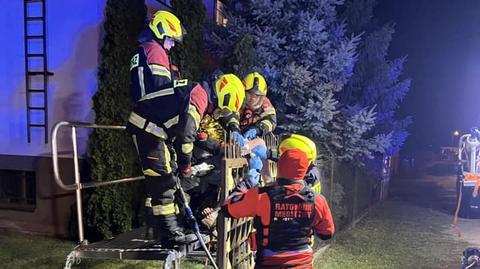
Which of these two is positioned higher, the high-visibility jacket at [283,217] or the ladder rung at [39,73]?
the ladder rung at [39,73]

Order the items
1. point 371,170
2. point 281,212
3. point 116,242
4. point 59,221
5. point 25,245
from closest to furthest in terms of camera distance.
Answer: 1. point 281,212
2. point 116,242
3. point 25,245
4. point 59,221
5. point 371,170

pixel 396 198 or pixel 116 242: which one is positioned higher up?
pixel 116 242

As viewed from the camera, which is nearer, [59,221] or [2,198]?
[59,221]

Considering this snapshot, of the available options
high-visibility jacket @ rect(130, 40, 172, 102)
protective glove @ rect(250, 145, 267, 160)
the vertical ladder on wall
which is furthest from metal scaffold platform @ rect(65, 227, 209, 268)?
the vertical ladder on wall

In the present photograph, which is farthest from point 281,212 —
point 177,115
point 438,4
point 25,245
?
point 438,4

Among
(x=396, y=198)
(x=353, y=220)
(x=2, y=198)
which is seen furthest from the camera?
(x=396, y=198)

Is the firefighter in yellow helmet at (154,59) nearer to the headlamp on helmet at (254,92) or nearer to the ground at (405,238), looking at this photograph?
the headlamp on helmet at (254,92)

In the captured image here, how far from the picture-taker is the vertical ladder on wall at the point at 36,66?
290 inches

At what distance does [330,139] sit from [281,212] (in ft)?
14.6

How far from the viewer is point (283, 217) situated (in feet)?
10.6

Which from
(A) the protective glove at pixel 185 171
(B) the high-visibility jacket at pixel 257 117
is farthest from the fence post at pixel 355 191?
(A) the protective glove at pixel 185 171

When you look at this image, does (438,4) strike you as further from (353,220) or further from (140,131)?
(140,131)

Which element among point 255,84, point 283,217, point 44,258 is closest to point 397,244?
point 255,84

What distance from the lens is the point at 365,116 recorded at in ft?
24.4
